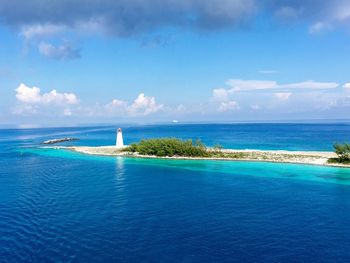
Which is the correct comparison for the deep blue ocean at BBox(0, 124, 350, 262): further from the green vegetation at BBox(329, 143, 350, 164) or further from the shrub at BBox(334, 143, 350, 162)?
the shrub at BBox(334, 143, 350, 162)

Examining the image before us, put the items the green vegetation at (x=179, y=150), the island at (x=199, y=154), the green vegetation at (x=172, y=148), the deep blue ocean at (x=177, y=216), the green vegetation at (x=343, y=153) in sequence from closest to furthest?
the deep blue ocean at (x=177, y=216)
the green vegetation at (x=343, y=153)
the island at (x=199, y=154)
the green vegetation at (x=179, y=150)
the green vegetation at (x=172, y=148)

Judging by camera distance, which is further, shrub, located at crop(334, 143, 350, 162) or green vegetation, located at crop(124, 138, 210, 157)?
green vegetation, located at crop(124, 138, 210, 157)

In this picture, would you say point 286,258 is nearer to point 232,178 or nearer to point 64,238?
point 64,238

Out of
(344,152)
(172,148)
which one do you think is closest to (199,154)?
(172,148)

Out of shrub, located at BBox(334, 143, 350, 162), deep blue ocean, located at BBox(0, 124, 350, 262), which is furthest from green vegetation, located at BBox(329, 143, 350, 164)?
deep blue ocean, located at BBox(0, 124, 350, 262)

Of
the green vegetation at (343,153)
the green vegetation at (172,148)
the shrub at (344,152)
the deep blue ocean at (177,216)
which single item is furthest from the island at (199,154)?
the deep blue ocean at (177,216)

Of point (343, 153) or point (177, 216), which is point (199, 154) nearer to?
point (343, 153)

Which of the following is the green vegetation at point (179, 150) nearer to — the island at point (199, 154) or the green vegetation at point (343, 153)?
the island at point (199, 154)
